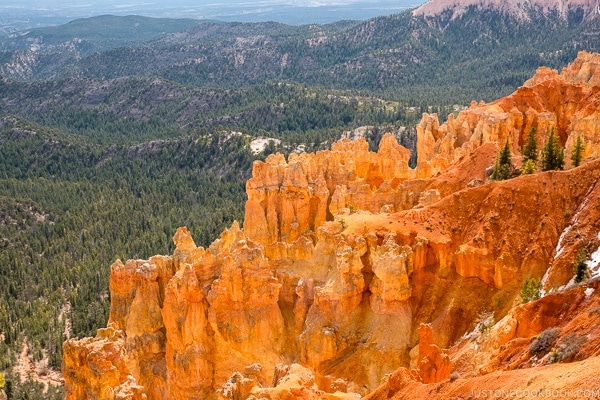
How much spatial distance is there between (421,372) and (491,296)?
9093mm

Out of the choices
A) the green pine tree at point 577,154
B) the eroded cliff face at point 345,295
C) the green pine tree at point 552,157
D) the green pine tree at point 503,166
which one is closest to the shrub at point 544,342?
the eroded cliff face at point 345,295

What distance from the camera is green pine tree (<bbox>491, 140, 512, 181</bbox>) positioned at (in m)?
46.6

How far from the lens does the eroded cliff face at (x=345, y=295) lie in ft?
108

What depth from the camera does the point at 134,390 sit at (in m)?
30.2

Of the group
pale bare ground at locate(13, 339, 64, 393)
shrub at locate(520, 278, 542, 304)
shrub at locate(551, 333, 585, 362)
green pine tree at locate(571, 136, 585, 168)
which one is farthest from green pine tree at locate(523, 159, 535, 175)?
pale bare ground at locate(13, 339, 64, 393)

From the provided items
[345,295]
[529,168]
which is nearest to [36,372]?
[345,295]

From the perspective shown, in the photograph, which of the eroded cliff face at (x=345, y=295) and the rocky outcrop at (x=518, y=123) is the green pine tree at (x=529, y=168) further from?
the rocky outcrop at (x=518, y=123)

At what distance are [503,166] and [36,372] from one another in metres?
55.2

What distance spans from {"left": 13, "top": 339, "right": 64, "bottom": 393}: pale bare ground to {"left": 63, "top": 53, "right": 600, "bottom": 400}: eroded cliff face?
3377cm

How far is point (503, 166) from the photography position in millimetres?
46844

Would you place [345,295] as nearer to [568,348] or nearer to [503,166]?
[503,166]

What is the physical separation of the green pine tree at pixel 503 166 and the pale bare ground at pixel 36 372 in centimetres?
5005

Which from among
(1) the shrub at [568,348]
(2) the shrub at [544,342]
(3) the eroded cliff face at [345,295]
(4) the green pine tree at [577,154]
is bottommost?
(3) the eroded cliff face at [345,295]

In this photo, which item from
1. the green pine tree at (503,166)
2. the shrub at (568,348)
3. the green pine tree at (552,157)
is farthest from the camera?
the green pine tree at (503,166)
